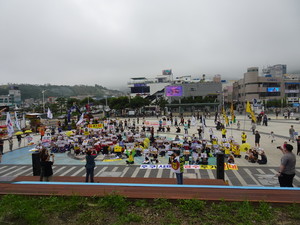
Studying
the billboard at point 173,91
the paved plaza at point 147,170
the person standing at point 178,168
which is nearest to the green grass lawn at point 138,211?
the person standing at point 178,168

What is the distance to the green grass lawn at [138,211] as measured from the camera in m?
5.37

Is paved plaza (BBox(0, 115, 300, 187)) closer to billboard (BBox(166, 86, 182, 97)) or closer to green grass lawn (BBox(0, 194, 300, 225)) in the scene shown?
green grass lawn (BBox(0, 194, 300, 225))

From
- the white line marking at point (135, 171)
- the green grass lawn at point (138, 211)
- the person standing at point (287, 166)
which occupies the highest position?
the person standing at point (287, 166)

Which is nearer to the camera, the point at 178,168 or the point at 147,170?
the point at 178,168

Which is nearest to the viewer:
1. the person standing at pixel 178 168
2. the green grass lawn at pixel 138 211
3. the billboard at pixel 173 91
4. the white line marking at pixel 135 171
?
the green grass lawn at pixel 138 211

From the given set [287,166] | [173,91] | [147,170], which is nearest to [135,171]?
[147,170]

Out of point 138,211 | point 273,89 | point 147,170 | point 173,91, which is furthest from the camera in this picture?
point 173,91

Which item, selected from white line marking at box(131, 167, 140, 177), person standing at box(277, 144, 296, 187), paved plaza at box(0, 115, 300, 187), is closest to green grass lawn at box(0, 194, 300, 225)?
person standing at box(277, 144, 296, 187)

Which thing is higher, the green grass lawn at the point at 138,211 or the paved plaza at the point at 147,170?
the green grass lawn at the point at 138,211

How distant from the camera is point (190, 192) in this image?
260 inches

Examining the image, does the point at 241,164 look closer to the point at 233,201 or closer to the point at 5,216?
the point at 233,201

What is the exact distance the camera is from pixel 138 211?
19.4 feet

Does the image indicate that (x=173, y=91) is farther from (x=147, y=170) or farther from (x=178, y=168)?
(x=178, y=168)

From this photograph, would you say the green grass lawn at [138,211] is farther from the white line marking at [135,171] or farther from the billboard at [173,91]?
the billboard at [173,91]
